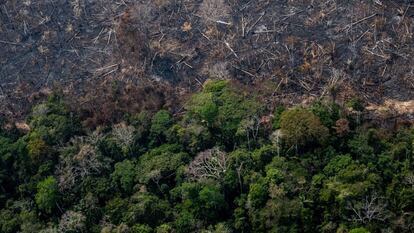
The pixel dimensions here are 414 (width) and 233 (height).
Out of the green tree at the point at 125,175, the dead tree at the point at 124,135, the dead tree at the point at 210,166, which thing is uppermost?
the dead tree at the point at 124,135

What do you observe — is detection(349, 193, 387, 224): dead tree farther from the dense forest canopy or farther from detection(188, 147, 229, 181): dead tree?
detection(188, 147, 229, 181): dead tree

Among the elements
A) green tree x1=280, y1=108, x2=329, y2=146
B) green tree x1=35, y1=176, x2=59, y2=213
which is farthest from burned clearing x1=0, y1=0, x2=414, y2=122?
green tree x1=35, y1=176, x2=59, y2=213

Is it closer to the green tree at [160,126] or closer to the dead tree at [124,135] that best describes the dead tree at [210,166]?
the green tree at [160,126]

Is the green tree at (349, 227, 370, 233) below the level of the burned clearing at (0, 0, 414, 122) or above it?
below

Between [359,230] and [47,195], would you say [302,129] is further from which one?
[47,195]

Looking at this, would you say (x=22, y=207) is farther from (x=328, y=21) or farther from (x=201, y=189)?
(x=328, y=21)

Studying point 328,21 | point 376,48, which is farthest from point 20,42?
point 376,48

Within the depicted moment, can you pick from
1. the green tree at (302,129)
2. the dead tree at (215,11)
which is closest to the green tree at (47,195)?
the green tree at (302,129)
